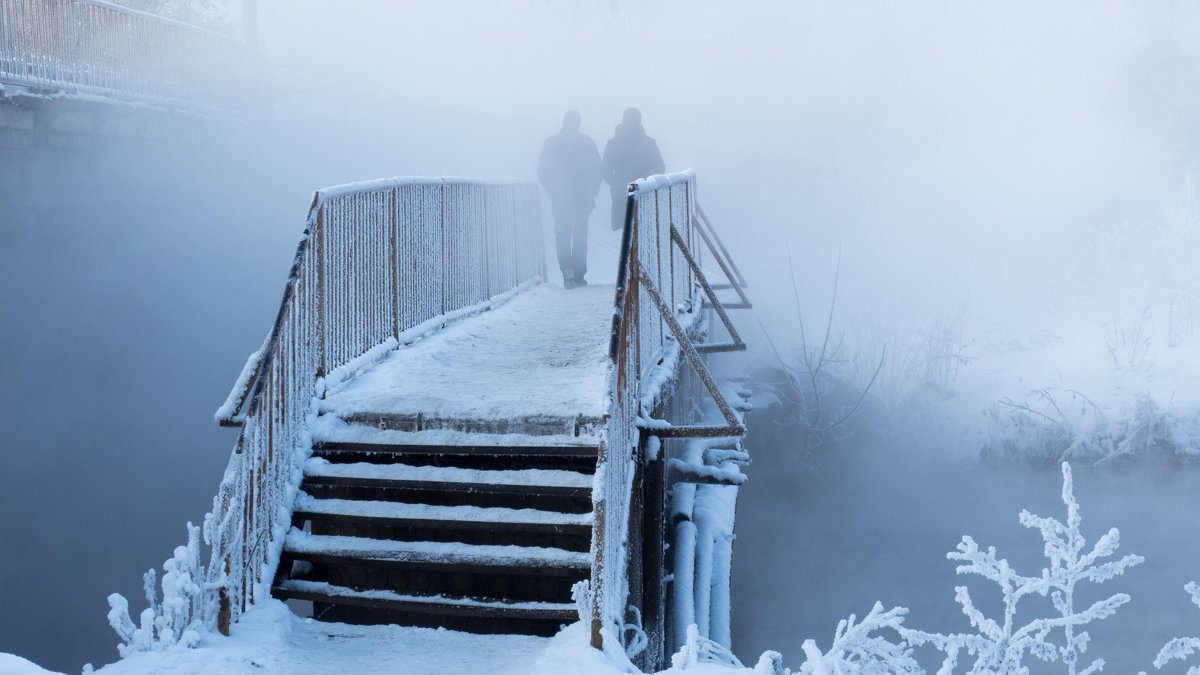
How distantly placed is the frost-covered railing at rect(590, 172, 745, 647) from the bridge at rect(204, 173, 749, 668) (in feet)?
0.06

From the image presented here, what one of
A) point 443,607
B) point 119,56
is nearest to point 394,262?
point 443,607

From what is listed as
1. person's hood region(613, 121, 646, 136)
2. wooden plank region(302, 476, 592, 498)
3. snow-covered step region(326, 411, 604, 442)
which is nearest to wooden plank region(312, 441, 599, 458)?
snow-covered step region(326, 411, 604, 442)

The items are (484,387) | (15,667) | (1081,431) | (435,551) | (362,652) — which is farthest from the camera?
(1081,431)

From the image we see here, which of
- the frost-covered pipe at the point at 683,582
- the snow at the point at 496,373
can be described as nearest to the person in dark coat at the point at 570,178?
the snow at the point at 496,373

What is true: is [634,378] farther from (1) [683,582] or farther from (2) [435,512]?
(1) [683,582]

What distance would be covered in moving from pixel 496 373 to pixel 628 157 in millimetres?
6280

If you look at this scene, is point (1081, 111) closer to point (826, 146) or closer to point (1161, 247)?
point (826, 146)

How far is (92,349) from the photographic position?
17.6 metres

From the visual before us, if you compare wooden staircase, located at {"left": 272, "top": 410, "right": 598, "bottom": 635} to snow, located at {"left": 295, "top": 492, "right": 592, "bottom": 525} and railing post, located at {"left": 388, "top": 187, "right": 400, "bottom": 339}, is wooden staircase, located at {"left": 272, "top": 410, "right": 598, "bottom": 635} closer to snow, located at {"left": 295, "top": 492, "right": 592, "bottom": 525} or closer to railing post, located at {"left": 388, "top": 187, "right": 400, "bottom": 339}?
snow, located at {"left": 295, "top": 492, "right": 592, "bottom": 525}

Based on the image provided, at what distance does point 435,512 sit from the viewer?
19.6ft

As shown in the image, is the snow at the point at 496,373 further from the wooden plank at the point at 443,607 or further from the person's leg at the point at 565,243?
the person's leg at the point at 565,243

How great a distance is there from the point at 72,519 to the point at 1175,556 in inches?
608

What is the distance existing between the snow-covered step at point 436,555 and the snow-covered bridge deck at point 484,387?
0.67 meters

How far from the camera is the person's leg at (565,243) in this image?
43.6ft
